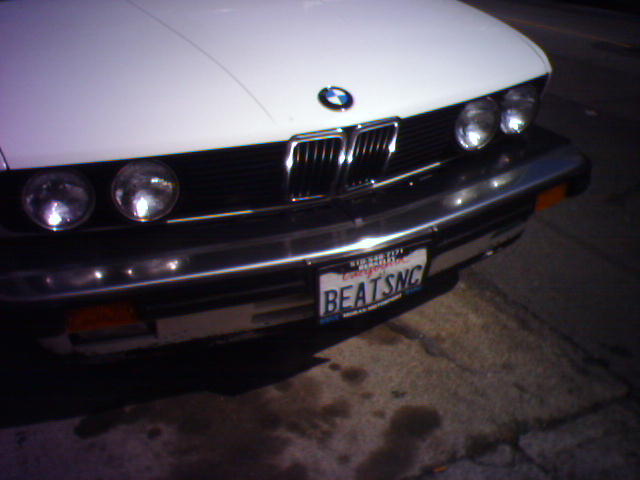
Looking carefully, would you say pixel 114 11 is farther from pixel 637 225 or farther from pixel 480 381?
pixel 637 225

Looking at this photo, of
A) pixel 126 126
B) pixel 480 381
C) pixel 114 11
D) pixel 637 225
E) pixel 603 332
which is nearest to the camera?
pixel 126 126

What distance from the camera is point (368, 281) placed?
168 centimetres

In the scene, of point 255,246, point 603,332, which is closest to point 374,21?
point 255,246

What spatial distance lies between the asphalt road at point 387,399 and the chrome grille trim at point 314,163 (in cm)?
45

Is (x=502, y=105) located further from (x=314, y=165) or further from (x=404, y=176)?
(x=314, y=165)

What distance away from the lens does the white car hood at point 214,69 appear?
1.44 metres

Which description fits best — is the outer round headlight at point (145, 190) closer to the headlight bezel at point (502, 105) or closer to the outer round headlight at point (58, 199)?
the outer round headlight at point (58, 199)

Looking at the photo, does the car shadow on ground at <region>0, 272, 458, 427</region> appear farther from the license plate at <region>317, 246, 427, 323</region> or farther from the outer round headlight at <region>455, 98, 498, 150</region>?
the outer round headlight at <region>455, 98, 498, 150</region>

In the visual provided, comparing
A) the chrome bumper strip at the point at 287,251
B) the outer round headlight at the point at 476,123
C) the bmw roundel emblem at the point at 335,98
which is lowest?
the chrome bumper strip at the point at 287,251

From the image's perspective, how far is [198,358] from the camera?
214 cm

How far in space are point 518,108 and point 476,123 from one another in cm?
21

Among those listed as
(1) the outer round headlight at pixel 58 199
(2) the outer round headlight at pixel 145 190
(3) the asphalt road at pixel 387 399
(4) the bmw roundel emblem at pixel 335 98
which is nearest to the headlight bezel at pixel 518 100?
(4) the bmw roundel emblem at pixel 335 98

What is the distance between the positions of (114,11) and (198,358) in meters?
1.30

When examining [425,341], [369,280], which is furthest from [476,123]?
[425,341]
